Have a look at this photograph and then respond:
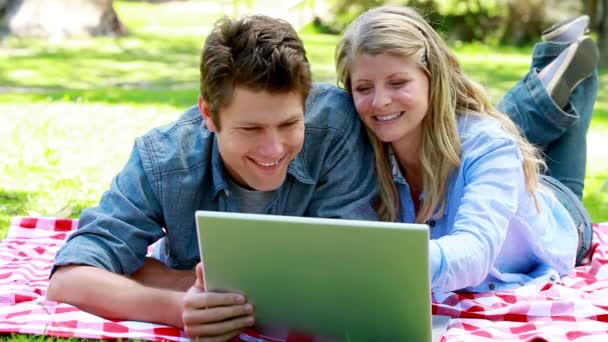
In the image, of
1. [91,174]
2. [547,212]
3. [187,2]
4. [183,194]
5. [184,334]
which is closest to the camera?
[184,334]

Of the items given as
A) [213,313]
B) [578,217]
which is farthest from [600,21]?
[213,313]

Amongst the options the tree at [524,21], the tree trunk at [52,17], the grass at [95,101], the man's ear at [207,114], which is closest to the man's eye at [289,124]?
the man's ear at [207,114]

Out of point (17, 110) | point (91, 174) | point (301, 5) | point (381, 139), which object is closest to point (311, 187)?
point (381, 139)

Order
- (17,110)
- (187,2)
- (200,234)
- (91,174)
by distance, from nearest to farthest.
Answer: (200,234) < (91,174) < (17,110) < (187,2)

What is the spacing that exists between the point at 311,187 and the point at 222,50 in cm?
59

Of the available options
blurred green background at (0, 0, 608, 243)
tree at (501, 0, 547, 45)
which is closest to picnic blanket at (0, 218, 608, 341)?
blurred green background at (0, 0, 608, 243)

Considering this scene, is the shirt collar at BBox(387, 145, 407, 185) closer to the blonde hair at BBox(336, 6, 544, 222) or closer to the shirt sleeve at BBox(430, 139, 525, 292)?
the blonde hair at BBox(336, 6, 544, 222)

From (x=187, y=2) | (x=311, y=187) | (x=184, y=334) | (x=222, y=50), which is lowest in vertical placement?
(x=187, y=2)

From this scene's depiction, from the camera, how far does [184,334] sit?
295cm

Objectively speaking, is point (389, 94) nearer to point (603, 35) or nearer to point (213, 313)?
point (213, 313)

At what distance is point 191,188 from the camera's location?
124 inches

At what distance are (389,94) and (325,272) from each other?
0.86m

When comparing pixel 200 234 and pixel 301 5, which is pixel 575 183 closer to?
pixel 200 234

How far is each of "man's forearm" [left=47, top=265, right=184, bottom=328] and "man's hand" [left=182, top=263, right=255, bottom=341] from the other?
0.20 m
